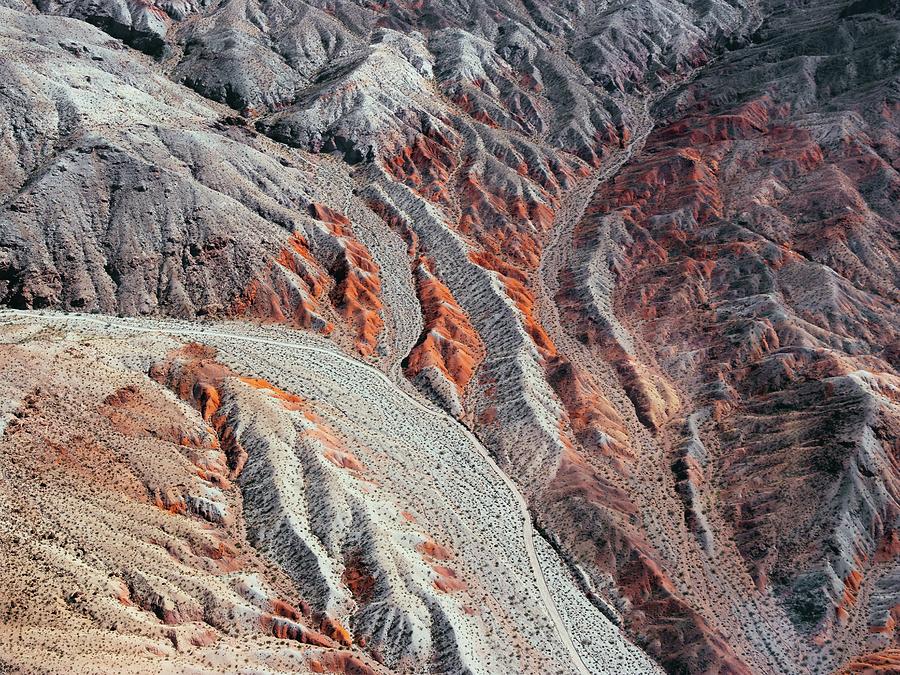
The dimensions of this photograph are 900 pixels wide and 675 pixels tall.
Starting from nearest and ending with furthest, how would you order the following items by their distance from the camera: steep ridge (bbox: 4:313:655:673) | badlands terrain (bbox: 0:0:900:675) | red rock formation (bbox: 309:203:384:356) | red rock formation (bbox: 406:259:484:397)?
1. badlands terrain (bbox: 0:0:900:675)
2. steep ridge (bbox: 4:313:655:673)
3. red rock formation (bbox: 406:259:484:397)
4. red rock formation (bbox: 309:203:384:356)

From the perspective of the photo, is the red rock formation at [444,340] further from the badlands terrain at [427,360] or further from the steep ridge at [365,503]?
the steep ridge at [365,503]

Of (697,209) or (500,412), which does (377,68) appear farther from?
(500,412)

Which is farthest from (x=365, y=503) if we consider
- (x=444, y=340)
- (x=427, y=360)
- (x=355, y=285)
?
(x=355, y=285)

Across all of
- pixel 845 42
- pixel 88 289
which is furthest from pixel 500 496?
pixel 845 42

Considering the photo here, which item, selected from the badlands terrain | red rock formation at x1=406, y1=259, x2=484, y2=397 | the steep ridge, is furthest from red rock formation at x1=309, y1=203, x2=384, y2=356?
the steep ridge

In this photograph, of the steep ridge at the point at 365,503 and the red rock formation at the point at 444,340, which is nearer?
the steep ridge at the point at 365,503

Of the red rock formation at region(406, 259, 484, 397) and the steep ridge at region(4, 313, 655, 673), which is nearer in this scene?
the steep ridge at region(4, 313, 655, 673)

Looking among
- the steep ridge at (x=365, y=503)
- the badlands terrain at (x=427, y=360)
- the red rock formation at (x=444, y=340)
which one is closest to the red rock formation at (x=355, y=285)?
the badlands terrain at (x=427, y=360)

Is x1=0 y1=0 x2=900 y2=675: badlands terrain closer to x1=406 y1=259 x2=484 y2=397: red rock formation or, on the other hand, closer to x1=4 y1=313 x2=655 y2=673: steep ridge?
x1=4 y1=313 x2=655 y2=673: steep ridge
